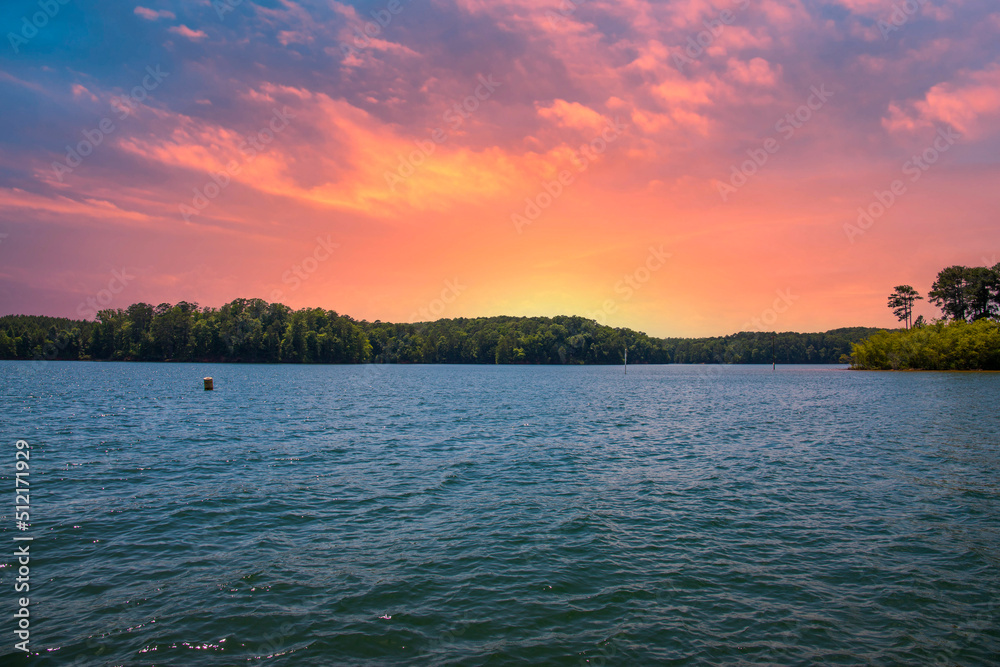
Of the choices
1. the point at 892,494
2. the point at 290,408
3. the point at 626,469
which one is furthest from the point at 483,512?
the point at 290,408

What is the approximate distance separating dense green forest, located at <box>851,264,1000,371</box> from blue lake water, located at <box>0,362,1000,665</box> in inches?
4376

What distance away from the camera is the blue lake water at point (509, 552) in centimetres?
895

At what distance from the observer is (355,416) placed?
4297cm

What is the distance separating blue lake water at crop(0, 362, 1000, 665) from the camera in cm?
895

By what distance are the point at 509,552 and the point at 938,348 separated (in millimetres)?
144468

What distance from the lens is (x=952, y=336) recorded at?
114m
